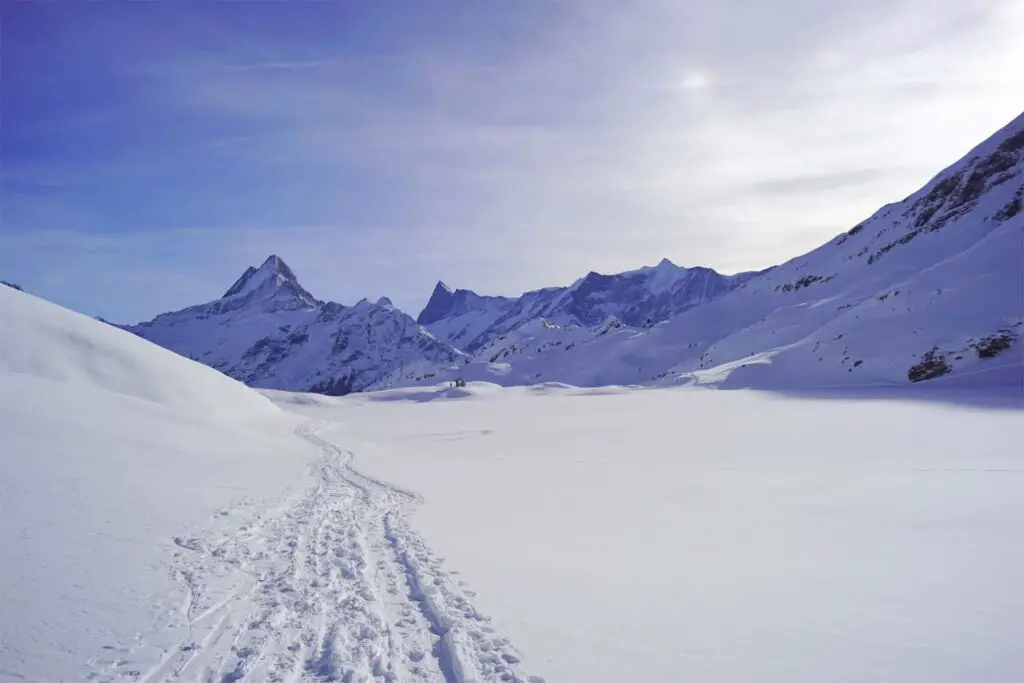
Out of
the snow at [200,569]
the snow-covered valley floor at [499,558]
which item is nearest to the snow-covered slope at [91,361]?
the snow-covered valley floor at [499,558]

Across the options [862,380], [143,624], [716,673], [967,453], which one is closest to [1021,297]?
[862,380]

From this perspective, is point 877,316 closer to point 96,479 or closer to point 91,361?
point 96,479

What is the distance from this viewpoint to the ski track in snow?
5.00m

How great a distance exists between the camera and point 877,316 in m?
49.8

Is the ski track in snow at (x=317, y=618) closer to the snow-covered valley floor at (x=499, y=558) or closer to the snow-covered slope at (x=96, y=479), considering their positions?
the snow-covered valley floor at (x=499, y=558)

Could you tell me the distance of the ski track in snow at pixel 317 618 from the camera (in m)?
5.00

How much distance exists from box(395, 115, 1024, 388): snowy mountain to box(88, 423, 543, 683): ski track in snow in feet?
126

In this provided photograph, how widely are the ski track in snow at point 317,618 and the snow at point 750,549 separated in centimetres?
51

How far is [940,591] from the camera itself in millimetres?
6164

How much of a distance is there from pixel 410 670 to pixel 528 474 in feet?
34.8

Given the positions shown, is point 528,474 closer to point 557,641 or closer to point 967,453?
point 557,641

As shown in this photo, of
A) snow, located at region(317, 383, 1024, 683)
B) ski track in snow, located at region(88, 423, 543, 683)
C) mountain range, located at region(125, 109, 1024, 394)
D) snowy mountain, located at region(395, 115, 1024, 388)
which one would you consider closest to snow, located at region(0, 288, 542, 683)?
ski track in snow, located at region(88, 423, 543, 683)

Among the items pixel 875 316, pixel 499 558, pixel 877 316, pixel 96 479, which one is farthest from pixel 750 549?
pixel 875 316

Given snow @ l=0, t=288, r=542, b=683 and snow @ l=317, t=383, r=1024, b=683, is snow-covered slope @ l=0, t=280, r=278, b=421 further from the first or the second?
snow @ l=317, t=383, r=1024, b=683
